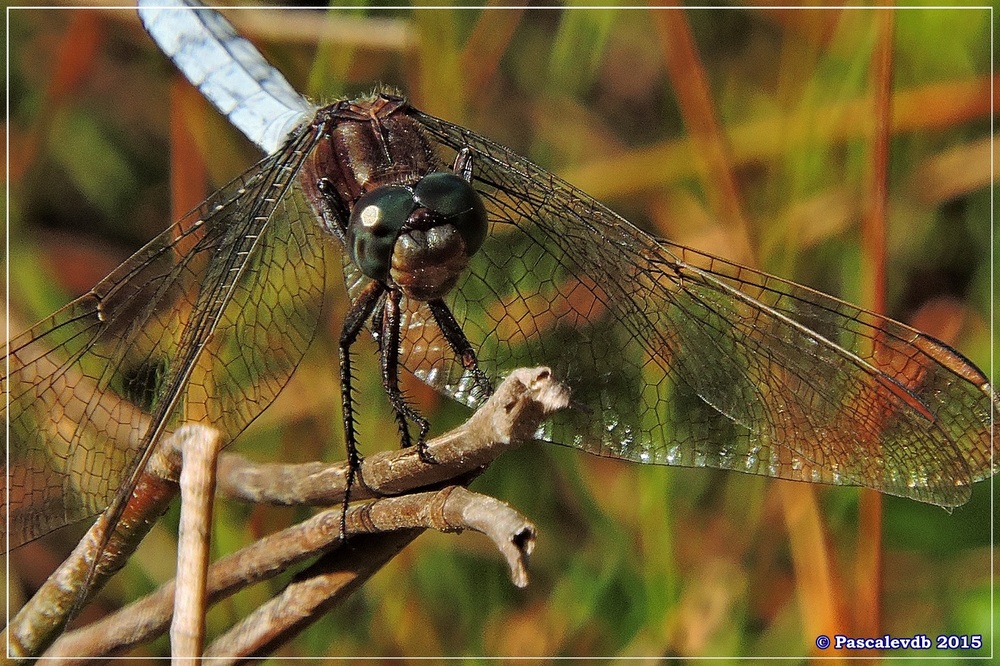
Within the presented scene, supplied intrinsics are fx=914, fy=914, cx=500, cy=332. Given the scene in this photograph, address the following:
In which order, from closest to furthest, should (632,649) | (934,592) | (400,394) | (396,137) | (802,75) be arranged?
(400,394) → (396,137) → (632,649) → (934,592) → (802,75)

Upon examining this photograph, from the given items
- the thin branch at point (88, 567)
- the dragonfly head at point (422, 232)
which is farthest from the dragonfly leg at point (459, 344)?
the thin branch at point (88, 567)


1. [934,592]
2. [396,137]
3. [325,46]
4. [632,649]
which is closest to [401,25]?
[325,46]

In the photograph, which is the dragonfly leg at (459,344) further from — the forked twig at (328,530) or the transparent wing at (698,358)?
the forked twig at (328,530)

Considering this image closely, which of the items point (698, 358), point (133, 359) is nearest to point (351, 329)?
point (133, 359)

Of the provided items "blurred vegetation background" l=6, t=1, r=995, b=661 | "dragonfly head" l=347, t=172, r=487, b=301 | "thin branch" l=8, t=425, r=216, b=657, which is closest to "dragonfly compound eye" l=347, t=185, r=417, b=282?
"dragonfly head" l=347, t=172, r=487, b=301

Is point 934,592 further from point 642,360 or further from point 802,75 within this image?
point 802,75

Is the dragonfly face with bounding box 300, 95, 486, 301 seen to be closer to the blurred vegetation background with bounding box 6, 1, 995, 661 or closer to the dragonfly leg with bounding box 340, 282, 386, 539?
the dragonfly leg with bounding box 340, 282, 386, 539
